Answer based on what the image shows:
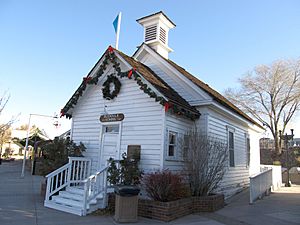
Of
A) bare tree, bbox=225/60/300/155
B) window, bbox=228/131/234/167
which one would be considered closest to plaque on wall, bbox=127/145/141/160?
window, bbox=228/131/234/167

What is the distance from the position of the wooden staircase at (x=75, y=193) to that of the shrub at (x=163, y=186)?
152 centimetres

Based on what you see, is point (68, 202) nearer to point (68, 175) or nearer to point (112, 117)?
point (68, 175)

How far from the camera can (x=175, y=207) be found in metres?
7.47

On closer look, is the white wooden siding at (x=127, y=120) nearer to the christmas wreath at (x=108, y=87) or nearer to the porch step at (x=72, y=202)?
the christmas wreath at (x=108, y=87)

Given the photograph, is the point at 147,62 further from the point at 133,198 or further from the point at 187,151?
the point at 133,198

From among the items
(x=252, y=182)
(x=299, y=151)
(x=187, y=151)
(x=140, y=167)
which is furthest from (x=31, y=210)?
(x=299, y=151)

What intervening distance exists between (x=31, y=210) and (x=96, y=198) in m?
1.92

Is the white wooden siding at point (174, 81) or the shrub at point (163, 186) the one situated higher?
the white wooden siding at point (174, 81)

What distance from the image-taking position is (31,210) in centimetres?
772

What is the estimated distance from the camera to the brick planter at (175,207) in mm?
7230

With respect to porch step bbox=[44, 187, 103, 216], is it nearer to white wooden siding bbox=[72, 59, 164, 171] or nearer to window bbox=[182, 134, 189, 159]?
white wooden siding bbox=[72, 59, 164, 171]

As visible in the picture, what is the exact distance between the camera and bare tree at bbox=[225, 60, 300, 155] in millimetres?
28625

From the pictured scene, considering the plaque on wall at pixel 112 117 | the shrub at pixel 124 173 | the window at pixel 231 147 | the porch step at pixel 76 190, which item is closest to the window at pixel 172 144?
the shrub at pixel 124 173

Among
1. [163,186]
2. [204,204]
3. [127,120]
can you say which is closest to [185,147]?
[204,204]
